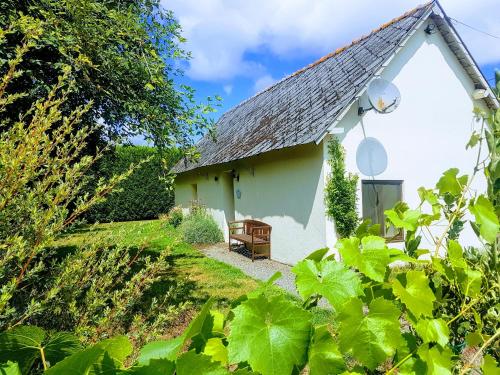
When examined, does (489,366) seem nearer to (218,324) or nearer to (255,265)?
(218,324)

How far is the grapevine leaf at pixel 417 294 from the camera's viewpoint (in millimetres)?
867

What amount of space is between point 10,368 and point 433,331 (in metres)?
0.95

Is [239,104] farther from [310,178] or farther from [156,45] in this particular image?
[156,45]

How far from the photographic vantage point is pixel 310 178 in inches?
332

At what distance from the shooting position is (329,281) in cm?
87

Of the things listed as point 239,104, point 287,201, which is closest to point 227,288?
point 287,201

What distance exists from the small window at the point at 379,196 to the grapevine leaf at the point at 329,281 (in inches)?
301

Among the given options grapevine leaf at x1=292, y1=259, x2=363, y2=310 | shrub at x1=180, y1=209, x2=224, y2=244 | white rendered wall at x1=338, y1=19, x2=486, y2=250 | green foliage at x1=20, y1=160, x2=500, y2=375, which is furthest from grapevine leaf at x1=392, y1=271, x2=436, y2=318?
shrub at x1=180, y1=209, x2=224, y2=244

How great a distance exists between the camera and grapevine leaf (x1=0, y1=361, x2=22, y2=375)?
665mm

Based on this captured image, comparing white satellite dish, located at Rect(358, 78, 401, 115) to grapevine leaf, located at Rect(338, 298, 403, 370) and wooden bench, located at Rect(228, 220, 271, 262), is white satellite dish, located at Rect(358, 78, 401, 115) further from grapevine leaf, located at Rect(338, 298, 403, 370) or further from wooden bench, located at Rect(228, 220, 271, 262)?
grapevine leaf, located at Rect(338, 298, 403, 370)

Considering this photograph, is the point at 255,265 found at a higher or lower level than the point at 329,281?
lower

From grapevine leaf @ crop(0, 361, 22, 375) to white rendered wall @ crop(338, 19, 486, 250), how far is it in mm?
7838

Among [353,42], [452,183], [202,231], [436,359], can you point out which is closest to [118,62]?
[452,183]

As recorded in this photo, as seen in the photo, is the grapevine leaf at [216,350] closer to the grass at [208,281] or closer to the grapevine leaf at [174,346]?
the grapevine leaf at [174,346]
